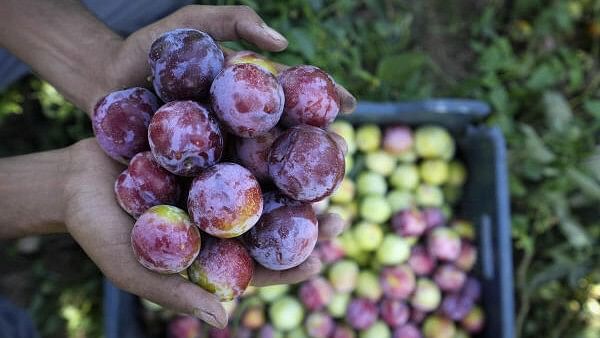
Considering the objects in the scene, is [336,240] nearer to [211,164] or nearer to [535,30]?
[211,164]

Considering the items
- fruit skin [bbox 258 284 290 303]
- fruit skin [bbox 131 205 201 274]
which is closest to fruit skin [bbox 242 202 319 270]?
fruit skin [bbox 131 205 201 274]

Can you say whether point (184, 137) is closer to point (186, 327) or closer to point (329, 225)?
point (329, 225)

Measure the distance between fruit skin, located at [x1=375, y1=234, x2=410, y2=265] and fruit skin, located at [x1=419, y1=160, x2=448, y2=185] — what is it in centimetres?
25

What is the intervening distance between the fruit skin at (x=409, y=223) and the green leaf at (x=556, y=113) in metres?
0.65

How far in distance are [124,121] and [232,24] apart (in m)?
0.33

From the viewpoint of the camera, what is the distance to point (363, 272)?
1.76 m

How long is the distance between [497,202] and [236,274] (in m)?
1.05

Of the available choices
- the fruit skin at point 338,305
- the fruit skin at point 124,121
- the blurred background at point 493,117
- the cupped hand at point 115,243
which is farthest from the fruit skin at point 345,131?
the fruit skin at point 124,121

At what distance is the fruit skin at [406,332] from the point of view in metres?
1.69

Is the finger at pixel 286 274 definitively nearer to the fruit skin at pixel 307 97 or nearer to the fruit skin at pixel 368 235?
the fruit skin at pixel 307 97

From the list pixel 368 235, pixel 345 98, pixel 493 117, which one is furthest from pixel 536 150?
pixel 345 98

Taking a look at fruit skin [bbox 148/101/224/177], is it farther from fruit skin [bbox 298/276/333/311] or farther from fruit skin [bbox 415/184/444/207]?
fruit skin [bbox 415/184/444/207]

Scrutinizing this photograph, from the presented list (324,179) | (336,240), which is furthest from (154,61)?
(336,240)

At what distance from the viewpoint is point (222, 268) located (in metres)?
0.89
